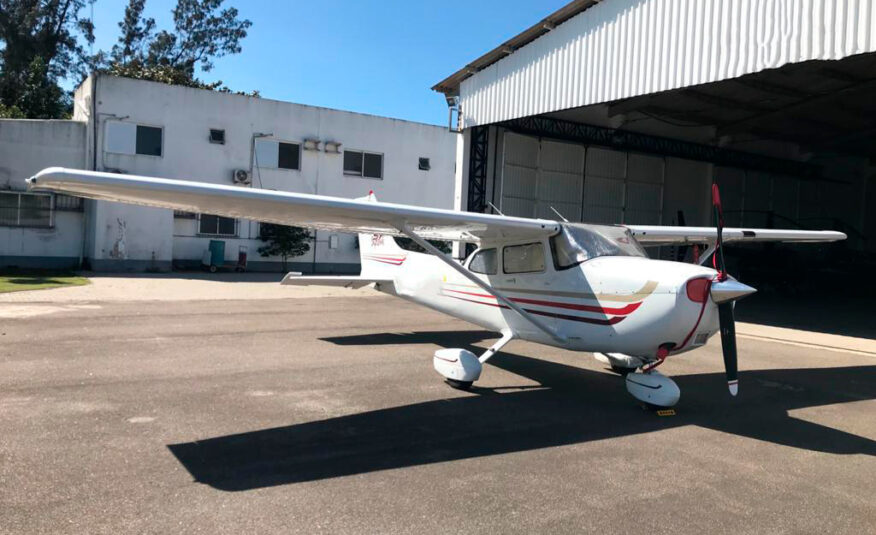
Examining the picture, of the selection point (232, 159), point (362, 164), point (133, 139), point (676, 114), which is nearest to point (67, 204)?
point (133, 139)

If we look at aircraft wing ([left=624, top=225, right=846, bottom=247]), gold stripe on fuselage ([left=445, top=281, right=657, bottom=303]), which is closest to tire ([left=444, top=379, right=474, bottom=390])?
gold stripe on fuselage ([left=445, top=281, right=657, bottom=303])

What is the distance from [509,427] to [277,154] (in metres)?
20.9

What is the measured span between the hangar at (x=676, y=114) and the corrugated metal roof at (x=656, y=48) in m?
0.03

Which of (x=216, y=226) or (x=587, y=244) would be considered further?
(x=216, y=226)

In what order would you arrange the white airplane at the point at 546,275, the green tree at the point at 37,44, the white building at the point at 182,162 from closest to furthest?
the white airplane at the point at 546,275 → the white building at the point at 182,162 → the green tree at the point at 37,44

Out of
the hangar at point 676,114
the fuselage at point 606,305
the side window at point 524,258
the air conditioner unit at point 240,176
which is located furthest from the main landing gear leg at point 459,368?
the air conditioner unit at point 240,176

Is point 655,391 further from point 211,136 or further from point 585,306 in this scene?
point 211,136

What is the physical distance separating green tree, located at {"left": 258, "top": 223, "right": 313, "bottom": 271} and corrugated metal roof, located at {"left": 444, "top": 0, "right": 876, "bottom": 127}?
32.1ft

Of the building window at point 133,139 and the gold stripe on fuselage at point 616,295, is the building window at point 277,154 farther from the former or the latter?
the gold stripe on fuselage at point 616,295

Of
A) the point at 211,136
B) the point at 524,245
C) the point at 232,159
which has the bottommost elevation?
the point at 524,245

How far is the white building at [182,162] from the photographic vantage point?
20.4m

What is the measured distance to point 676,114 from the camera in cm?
2167

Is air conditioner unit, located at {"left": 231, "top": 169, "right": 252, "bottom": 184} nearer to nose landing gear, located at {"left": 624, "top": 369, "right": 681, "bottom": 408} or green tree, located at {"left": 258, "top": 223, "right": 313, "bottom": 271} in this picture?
green tree, located at {"left": 258, "top": 223, "right": 313, "bottom": 271}

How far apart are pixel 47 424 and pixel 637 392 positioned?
5452 millimetres
